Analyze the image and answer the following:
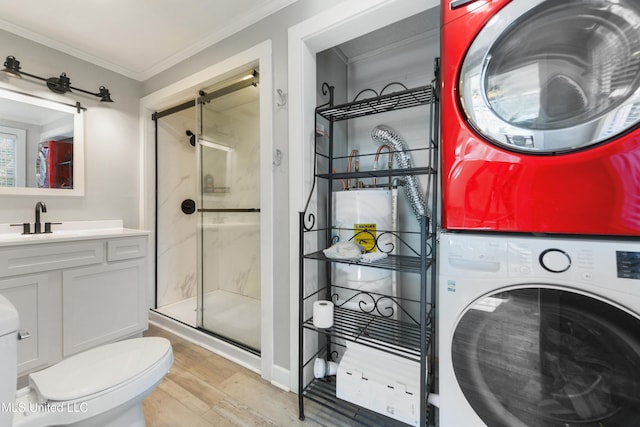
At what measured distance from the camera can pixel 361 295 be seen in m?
1.46

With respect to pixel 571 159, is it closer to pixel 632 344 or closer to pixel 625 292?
pixel 625 292

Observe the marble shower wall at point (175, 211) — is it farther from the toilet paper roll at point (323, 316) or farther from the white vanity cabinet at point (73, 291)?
the toilet paper roll at point (323, 316)

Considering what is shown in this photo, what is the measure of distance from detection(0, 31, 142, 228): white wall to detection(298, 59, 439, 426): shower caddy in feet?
6.33

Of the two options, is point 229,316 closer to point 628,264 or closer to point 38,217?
point 38,217

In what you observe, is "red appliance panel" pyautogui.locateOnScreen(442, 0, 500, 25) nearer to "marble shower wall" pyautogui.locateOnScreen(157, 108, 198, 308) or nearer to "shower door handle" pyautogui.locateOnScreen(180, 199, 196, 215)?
"marble shower wall" pyautogui.locateOnScreen(157, 108, 198, 308)

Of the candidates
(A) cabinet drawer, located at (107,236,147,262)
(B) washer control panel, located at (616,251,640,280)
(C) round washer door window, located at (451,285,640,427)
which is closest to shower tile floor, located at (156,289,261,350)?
(A) cabinet drawer, located at (107,236,147,262)

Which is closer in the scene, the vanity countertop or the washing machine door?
the washing machine door

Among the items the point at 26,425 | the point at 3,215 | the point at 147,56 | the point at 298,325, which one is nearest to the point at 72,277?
the point at 3,215

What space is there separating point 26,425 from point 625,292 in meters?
1.69

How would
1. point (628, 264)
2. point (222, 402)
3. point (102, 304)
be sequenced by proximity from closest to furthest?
point (628, 264) < point (222, 402) < point (102, 304)

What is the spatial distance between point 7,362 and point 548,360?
1.52 meters

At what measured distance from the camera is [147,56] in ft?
6.95

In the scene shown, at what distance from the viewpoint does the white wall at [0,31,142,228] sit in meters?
1.84

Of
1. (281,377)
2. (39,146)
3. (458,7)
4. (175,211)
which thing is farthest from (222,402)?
(39,146)
